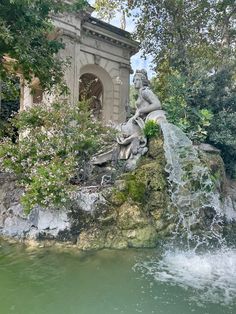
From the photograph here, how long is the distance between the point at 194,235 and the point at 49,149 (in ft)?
12.1

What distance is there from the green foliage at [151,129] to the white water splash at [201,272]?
3.17m

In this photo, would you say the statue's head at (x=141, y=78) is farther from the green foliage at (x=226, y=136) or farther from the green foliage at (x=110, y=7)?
the green foliage at (x=110, y=7)

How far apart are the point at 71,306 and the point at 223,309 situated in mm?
1751

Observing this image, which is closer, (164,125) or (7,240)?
(7,240)

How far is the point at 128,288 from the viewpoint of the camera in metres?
4.64

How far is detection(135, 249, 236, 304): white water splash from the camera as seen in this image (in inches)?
177

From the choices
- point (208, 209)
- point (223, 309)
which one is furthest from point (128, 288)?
point (208, 209)

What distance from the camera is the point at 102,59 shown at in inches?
672

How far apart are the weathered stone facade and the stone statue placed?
5.61 m

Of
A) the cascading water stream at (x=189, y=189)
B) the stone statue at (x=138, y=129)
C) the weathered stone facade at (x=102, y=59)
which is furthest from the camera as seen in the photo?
the weathered stone facade at (x=102, y=59)

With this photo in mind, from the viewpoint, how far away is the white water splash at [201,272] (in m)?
4.51

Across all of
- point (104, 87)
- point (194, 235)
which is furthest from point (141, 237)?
point (104, 87)

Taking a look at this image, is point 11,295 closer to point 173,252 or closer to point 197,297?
point 197,297

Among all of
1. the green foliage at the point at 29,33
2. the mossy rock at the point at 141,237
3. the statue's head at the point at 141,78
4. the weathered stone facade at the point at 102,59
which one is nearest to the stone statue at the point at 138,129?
the statue's head at the point at 141,78
